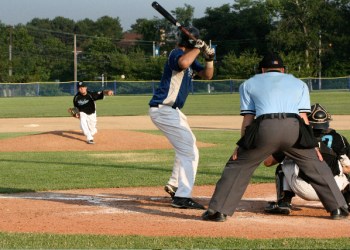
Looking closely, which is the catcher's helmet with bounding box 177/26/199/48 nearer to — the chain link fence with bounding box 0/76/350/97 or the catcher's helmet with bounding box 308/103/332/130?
the catcher's helmet with bounding box 308/103/332/130

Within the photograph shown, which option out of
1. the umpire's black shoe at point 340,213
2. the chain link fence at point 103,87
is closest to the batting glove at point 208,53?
the umpire's black shoe at point 340,213

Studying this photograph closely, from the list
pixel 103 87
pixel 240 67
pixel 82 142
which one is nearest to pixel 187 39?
pixel 82 142

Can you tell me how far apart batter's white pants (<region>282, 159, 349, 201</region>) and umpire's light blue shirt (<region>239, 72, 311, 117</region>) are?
0.90 meters

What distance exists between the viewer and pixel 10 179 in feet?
38.2

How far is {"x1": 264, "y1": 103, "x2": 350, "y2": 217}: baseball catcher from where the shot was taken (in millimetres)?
7730

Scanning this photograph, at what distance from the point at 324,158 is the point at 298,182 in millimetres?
369

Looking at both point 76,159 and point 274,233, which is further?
point 76,159

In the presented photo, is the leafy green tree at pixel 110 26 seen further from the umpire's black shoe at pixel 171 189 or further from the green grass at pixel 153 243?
the green grass at pixel 153 243

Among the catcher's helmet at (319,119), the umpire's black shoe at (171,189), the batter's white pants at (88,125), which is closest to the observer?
the catcher's helmet at (319,119)

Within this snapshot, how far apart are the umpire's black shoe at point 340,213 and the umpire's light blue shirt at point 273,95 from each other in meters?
1.05

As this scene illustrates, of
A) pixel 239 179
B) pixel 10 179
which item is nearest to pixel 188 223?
pixel 239 179

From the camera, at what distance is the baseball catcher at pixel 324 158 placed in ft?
25.4

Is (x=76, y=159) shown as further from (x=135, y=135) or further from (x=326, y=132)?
(x=326, y=132)

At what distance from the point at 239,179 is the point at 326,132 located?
4.05 feet
